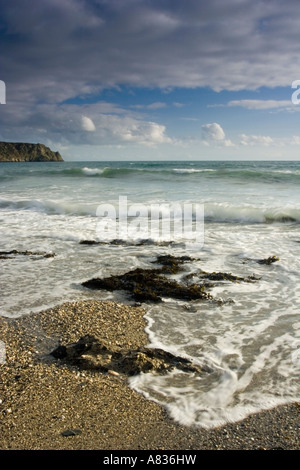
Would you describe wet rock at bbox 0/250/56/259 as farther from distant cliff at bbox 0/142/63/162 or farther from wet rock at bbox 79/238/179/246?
distant cliff at bbox 0/142/63/162

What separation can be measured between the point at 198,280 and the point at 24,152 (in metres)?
120

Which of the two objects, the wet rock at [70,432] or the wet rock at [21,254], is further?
the wet rock at [21,254]

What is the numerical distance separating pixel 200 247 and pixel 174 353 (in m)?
4.88

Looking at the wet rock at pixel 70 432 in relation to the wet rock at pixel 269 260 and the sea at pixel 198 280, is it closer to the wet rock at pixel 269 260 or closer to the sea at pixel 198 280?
the sea at pixel 198 280

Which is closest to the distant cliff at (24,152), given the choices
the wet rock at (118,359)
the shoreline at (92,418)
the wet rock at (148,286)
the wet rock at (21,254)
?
the wet rock at (21,254)

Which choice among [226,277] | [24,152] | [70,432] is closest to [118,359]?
[70,432]

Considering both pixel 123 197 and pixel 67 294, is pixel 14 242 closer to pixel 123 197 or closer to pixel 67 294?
pixel 67 294

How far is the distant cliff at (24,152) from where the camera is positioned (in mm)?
111219

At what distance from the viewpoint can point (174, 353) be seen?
149 inches

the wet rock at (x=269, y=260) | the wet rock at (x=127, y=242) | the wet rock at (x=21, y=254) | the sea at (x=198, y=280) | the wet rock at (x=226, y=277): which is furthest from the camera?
the wet rock at (x=127, y=242)

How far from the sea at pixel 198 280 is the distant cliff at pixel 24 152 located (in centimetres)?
10699

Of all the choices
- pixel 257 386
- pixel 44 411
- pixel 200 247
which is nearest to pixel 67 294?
pixel 44 411

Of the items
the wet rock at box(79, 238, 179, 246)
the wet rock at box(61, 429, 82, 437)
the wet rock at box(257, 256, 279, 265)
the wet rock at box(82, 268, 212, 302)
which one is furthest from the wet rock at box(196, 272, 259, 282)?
the wet rock at box(61, 429, 82, 437)

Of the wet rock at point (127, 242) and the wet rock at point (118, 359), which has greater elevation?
the wet rock at point (127, 242)
